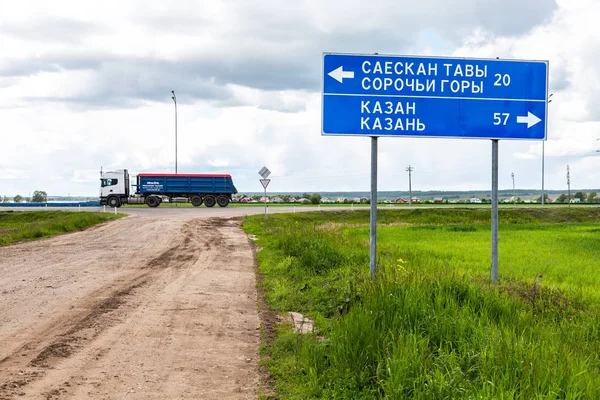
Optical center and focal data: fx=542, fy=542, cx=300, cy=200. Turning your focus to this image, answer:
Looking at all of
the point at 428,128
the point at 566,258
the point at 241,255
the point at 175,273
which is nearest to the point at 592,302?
the point at 428,128

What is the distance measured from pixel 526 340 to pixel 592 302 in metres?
4.45

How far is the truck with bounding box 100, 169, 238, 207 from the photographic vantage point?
172 ft

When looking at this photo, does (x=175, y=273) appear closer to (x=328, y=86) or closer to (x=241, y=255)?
(x=241, y=255)

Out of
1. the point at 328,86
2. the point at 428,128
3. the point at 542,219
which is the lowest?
the point at 542,219

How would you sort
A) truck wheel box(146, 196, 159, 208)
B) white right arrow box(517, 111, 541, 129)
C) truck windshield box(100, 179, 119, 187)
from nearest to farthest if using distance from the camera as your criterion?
white right arrow box(517, 111, 541, 129)
truck windshield box(100, 179, 119, 187)
truck wheel box(146, 196, 159, 208)

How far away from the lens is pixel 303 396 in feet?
16.0

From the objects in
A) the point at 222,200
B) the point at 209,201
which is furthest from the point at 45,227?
the point at 222,200

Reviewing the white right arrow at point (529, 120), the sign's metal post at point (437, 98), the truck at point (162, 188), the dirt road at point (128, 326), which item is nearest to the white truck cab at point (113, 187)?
the truck at point (162, 188)

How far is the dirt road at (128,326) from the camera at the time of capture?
5.34 meters

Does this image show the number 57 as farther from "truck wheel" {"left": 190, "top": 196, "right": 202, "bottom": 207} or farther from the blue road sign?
"truck wheel" {"left": 190, "top": 196, "right": 202, "bottom": 207}

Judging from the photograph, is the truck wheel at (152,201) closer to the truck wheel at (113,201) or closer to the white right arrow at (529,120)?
the truck wheel at (113,201)

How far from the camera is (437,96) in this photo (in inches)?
355

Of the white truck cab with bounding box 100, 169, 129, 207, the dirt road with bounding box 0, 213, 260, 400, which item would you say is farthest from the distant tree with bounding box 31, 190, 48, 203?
the dirt road with bounding box 0, 213, 260, 400

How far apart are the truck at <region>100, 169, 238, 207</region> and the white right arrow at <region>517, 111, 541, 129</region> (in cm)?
4650
